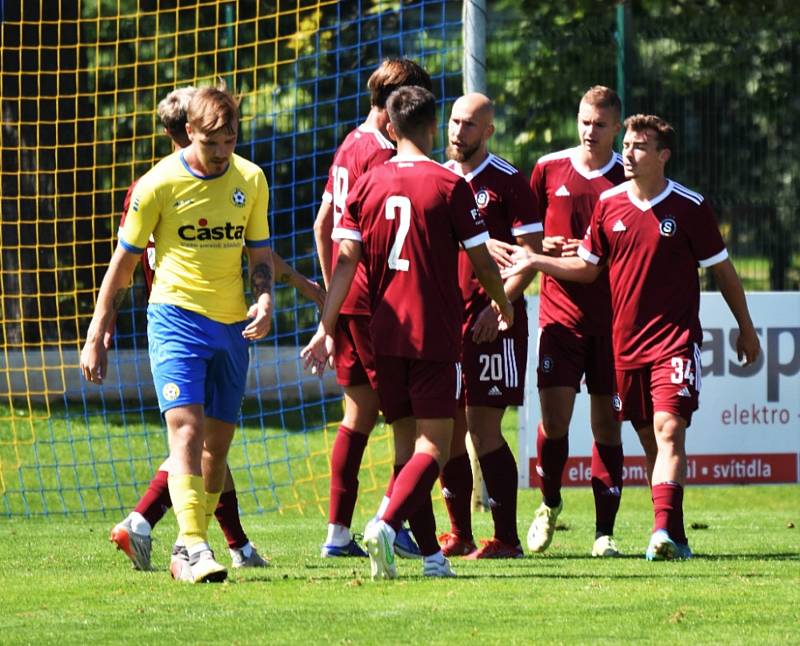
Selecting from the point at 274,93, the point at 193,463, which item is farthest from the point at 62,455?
the point at 193,463

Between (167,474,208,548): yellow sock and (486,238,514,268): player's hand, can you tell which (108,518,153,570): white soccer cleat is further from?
(486,238,514,268): player's hand

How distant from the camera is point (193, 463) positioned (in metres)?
6.51

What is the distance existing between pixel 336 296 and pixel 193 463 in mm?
924

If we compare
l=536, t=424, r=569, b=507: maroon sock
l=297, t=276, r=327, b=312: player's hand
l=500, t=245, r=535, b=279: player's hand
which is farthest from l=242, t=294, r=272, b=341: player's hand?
l=536, t=424, r=569, b=507: maroon sock

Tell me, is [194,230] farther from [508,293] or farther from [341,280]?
[508,293]

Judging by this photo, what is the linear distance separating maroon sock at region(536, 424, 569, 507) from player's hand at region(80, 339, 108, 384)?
2.75 m

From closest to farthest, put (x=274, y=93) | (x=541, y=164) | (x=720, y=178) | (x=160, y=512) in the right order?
1. (x=160, y=512)
2. (x=541, y=164)
3. (x=274, y=93)
4. (x=720, y=178)

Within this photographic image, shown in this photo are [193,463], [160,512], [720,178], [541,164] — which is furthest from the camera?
[720,178]

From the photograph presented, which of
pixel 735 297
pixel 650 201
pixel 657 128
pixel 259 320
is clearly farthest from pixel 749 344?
pixel 259 320

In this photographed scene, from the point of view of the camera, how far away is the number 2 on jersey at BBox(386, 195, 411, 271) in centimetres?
660

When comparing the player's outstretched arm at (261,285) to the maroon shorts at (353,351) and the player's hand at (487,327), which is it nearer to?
the maroon shorts at (353,351)

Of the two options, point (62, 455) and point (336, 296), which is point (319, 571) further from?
point (62, 455)

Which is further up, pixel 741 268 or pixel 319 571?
pixel 741 268

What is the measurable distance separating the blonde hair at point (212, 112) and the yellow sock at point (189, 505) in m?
1.42
